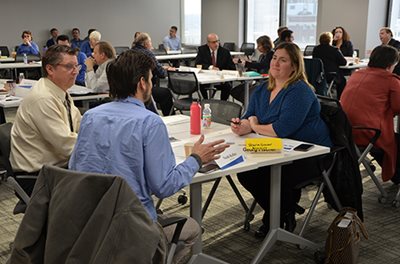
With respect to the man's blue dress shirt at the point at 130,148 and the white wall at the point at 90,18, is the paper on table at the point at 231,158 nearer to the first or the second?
the man's blue dress shirt at the point at 130,148

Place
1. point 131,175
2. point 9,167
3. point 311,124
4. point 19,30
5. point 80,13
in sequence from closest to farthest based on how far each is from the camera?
point 131,175 < point 9,167 < point 311,124 < point 19,30 < point 80,13

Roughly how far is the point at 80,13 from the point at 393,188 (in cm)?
1070

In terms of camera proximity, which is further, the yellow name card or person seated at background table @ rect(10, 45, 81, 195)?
person seated at background table @ rect(10, 45, 81, 195)

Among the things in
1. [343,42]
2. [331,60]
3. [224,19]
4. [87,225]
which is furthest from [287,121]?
[224,19]

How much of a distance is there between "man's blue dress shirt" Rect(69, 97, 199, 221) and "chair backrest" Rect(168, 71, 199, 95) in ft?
13.0

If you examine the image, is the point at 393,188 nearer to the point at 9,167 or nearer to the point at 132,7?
the point at 9,167

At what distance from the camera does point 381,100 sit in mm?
3834

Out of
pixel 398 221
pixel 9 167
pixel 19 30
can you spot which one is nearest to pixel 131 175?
pixel 9 167

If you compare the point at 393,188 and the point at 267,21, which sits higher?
the point at 267,21

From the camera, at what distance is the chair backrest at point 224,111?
11.6 ft

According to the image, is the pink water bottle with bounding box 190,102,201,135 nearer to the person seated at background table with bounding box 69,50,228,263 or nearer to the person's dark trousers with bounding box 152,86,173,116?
the person seated at background table with bounding box 69,50,228,263

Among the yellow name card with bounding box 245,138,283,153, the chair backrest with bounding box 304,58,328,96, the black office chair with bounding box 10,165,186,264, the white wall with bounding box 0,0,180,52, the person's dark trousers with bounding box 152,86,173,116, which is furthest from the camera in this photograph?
the white wall with bounding box 0,0,180,52

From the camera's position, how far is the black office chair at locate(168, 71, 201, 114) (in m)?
5.97

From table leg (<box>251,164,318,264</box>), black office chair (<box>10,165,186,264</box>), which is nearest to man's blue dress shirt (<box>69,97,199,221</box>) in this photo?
black office chair (<box>10,165,186,264</box>)
